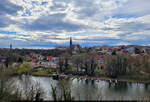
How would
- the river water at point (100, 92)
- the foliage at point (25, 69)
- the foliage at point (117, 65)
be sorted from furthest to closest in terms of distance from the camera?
1. the foliage at point (25, 69)
2. the foliage at point (117, 65)
3. the river water at point (100, 92)

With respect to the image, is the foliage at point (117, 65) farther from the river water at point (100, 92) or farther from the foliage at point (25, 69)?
the foliage at point (25, 69)

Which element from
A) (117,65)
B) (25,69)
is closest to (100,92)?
(117,65)

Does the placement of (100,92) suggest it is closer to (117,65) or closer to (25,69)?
(117,65)

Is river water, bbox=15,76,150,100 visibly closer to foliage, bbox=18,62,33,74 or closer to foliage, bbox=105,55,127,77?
foliage, bbox=105,55,127,77

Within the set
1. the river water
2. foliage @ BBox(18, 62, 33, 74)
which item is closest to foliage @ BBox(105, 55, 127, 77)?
the river water

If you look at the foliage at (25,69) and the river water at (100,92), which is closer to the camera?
the river water at (100,92)

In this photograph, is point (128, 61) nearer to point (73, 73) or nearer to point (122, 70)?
point (122, 70)

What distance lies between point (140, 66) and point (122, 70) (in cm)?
398

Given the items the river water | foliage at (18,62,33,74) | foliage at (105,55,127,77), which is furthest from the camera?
foliage at (18,62,33,74)

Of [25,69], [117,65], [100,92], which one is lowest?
[25,69]

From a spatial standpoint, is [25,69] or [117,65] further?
[25,69]

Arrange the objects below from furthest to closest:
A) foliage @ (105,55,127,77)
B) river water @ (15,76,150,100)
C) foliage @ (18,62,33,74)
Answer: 1. foliage @ (18,62,33,74)
2. foliage @ (105,55,127,77)
3. river water @ (15,76,150,100)

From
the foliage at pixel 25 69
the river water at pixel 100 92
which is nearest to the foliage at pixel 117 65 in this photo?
the river water at pixel 100 92

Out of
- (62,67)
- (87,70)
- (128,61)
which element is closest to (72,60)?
(62,67)
